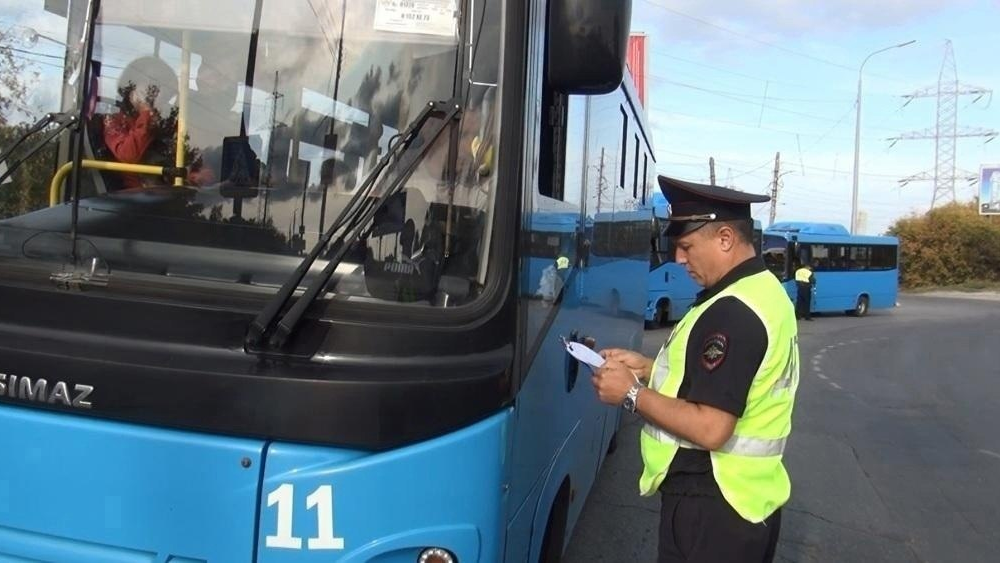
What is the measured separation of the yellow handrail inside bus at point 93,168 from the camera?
229cm

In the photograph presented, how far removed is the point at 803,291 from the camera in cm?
2419

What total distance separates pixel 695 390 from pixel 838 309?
27.2m

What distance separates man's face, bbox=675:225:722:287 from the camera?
2484mm

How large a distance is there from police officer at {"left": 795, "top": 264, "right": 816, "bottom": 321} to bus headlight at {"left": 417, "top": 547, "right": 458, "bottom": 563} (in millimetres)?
23970

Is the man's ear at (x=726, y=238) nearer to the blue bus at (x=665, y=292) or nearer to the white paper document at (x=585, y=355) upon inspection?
the white paper document at (x=585, y=355)

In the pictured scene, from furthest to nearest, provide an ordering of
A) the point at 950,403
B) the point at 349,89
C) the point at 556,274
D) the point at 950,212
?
the point at 950,212 → the point at 950,403 → the point at 556,274 → the point at 349,89

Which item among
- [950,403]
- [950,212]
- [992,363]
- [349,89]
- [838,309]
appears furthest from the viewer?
[950,212]

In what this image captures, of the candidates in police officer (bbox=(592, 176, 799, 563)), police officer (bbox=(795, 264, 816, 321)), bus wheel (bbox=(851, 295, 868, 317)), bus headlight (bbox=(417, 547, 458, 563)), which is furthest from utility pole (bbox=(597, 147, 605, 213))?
bus wheel (bbox=(851, 295, 868, 317))

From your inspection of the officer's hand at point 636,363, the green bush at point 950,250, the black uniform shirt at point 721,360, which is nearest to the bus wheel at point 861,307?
the green bush at point 950,250

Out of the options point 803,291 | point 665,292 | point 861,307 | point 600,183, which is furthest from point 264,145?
point 861,307

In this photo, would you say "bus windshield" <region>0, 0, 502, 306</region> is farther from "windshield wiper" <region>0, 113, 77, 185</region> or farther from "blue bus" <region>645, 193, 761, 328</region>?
"blue bus" <region>645, 193, 761, 328</region>

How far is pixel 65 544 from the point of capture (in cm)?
209

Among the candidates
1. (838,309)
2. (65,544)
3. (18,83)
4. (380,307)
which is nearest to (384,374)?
(380,307)

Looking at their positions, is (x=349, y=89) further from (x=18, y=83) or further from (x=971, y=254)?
(x=971, y=254)
